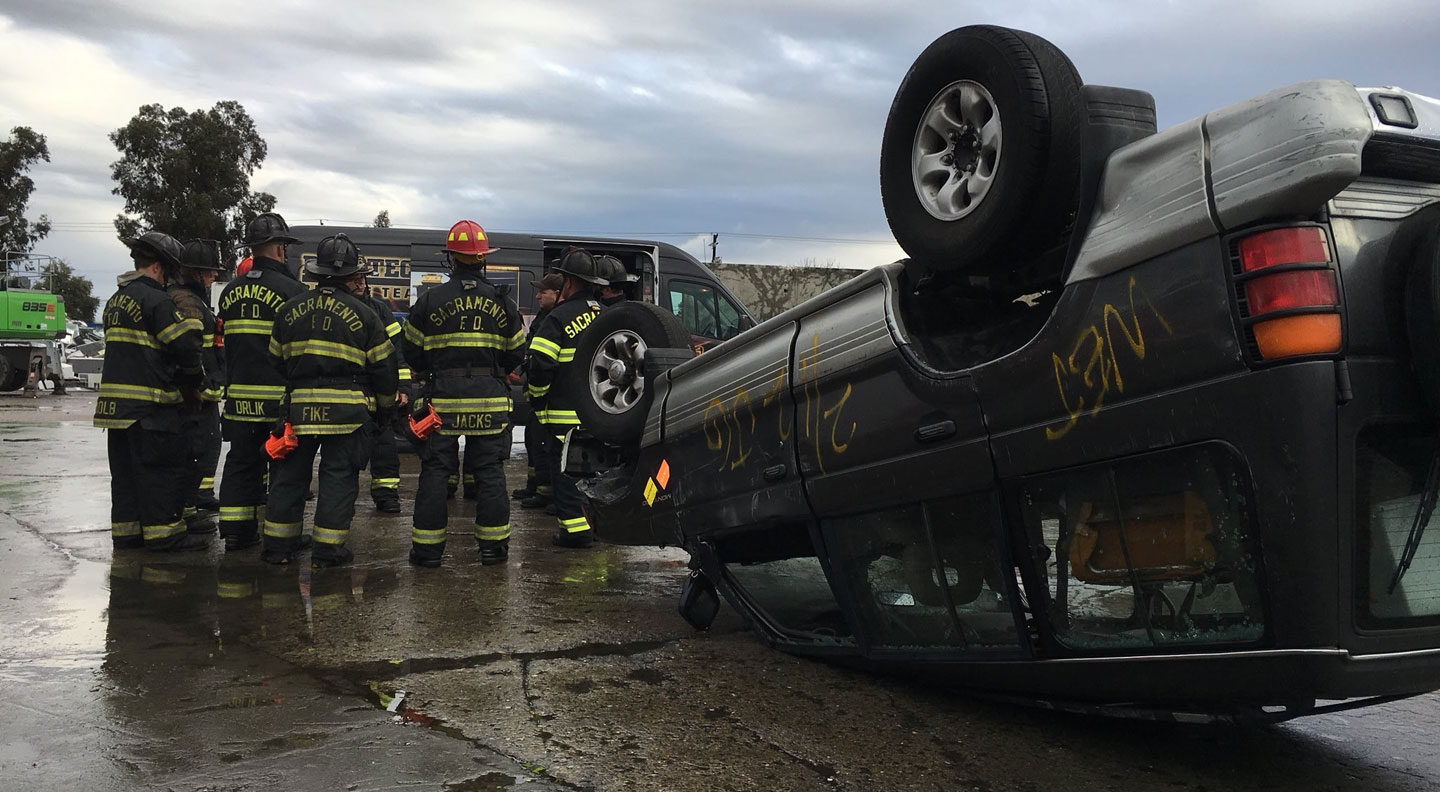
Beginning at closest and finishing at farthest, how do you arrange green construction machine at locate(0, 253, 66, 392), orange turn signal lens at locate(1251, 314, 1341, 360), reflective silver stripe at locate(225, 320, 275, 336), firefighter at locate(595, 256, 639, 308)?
orange turn signal lens at locate(1251, 314, 1341, 360) < reflective silver stripe at locate(225, 320, 275, 336) < firefighter at locate(595, 256, 639, 308) < green construction machine at locate(0, 253, 66, 392)

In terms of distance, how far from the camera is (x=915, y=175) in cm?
347

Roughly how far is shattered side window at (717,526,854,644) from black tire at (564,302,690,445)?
81 cm

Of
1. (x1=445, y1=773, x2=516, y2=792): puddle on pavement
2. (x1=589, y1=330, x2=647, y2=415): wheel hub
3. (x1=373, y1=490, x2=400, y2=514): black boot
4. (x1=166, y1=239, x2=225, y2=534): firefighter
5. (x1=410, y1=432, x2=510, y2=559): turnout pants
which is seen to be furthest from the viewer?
(x1=373, y1=490, x2=400, y2=514): black boot

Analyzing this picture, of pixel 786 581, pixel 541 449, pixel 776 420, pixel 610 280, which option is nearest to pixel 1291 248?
→ pixel 776 420

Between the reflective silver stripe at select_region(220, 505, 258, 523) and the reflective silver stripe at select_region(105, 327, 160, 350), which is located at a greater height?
the reflective silver stripe at select_region(105, 327, 160, 350)

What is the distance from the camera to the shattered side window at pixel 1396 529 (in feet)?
8.13

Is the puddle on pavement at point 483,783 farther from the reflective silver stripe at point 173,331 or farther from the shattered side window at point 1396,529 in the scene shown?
the reflective silver stripe at point 173,331

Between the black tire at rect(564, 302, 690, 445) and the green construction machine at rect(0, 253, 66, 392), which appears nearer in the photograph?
the black tire at rect(564, 302, 690, 445)

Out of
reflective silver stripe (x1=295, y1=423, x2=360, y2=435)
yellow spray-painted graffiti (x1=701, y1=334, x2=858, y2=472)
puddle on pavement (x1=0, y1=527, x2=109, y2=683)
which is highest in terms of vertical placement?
yellow spray-painted graffiti (x1=701, y1=334, x2=858, y2=472)

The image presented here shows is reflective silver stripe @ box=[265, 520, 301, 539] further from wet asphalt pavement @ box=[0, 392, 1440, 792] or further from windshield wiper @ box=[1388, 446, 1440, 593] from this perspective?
windshield wiper @ box=[1388, 446, 1440, 593]

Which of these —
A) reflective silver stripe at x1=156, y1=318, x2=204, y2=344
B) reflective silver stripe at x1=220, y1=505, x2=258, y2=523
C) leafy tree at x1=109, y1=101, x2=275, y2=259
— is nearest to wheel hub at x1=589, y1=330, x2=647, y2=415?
reflective silver stripe at x1=220, y1=505, x2=258, y2=523

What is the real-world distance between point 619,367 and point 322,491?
206cm

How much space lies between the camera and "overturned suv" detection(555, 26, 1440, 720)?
8.05 ft

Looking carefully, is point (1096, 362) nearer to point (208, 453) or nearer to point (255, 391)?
point (255, 391)
